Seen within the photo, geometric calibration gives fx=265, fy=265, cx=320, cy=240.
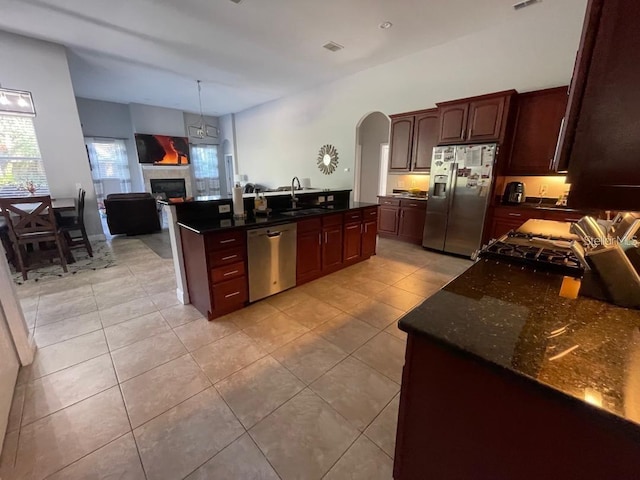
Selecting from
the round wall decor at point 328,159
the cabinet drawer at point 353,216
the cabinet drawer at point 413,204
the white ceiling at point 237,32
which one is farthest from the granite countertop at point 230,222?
the round wall decor at point 328,159

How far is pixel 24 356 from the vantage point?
1.95 m

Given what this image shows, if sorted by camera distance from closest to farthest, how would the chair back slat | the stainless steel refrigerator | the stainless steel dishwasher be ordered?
the stainless steel dishwasher < the chair back slat < the stainless steel refrigerator

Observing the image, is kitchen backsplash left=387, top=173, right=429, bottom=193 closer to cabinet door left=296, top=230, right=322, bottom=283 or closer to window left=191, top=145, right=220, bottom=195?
cabinet door left=296, top=230, right=322, bottom=283

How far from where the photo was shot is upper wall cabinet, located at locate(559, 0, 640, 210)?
1.89 ft

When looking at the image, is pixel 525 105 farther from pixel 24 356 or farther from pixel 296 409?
pixel 24 356

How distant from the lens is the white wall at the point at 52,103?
13.6 ft

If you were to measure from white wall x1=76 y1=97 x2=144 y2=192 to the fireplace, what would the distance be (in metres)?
0.40

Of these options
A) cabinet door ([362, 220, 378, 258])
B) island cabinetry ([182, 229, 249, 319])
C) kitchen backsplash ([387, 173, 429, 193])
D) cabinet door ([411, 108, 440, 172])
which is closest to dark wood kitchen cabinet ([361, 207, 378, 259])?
cabinet door ([362, 220, 378, 258])

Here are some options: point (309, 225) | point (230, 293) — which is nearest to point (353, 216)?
point (309, 225)

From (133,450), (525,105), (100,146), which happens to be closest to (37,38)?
(100,146)

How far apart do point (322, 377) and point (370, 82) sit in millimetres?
5621

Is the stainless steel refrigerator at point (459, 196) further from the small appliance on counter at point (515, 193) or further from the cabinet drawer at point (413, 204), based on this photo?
the small appliance on counter at point (515, 193)

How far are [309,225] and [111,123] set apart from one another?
333 inches

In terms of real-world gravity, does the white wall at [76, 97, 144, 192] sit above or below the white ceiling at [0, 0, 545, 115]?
below
